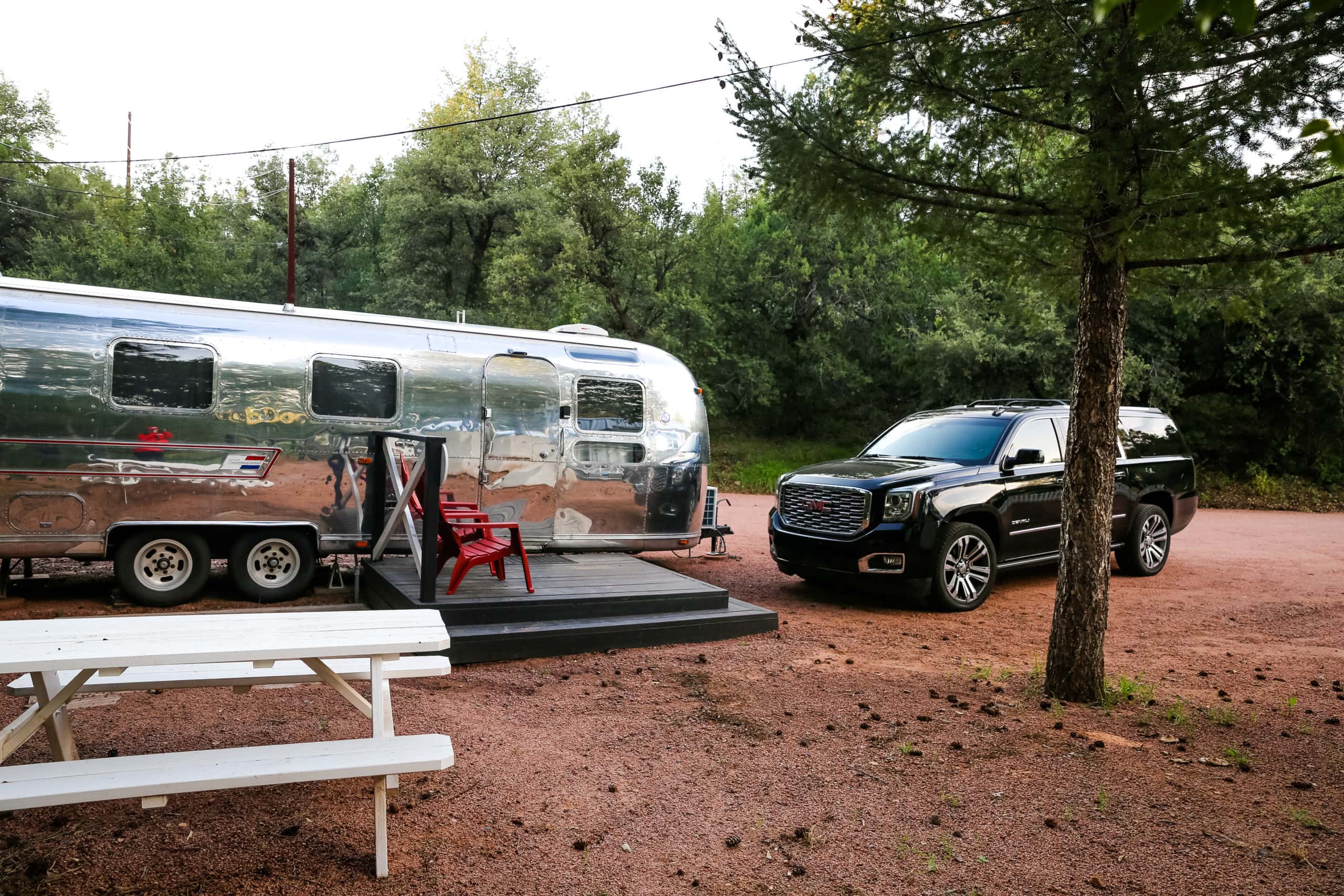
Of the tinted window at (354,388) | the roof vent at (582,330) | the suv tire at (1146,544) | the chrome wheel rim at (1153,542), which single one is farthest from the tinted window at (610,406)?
the chrome wheel rim at (1153,542)

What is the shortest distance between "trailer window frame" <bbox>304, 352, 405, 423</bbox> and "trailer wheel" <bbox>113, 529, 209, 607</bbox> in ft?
4.79

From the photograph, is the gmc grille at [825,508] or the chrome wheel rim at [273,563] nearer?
the chrome wheel rim at [273,563]

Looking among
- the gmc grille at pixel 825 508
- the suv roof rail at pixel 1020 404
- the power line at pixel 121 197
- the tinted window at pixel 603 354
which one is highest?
the power line at pixel 121 197

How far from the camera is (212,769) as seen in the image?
3049 mm

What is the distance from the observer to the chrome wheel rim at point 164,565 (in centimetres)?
759

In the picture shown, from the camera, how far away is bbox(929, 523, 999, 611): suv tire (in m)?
8.47

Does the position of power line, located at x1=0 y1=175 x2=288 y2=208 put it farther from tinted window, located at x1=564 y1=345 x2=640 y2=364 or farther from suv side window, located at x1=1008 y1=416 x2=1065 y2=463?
suv side window, located at x1=1008 y1=416 x2=1065 y2=463

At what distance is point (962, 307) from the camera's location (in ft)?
80.0

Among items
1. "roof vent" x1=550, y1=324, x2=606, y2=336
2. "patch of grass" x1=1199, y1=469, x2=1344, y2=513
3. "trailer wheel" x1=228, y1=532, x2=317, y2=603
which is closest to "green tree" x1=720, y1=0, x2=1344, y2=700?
"roof vent" x1=550, y1=324, x2=606, y2=336

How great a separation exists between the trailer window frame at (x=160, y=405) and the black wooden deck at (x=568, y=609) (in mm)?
1912

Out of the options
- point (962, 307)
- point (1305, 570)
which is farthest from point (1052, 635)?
point (962, 307)

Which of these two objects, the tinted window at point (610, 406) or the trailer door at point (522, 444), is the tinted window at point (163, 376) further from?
the tinted window at point (610, 406)

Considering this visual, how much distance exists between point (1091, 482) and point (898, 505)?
3046 millimetres

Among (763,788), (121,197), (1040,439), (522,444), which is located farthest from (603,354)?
(121,197)
